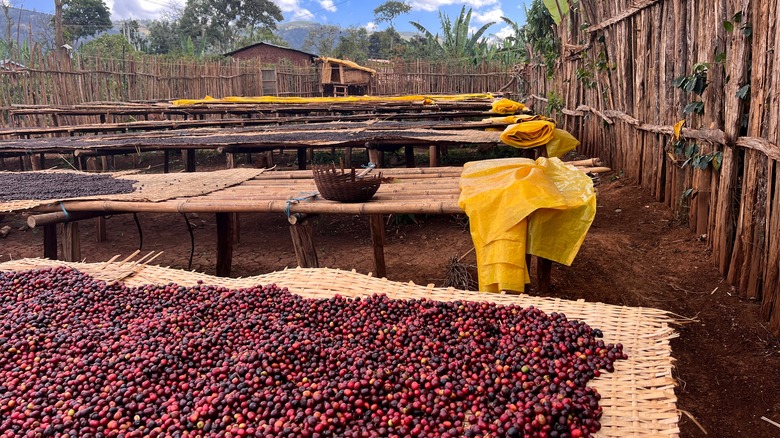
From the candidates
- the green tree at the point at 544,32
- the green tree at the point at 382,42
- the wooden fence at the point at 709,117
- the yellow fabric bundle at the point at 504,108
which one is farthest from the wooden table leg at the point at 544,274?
the green tree at the point at 382,42

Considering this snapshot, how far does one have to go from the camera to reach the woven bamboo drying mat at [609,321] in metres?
1.60

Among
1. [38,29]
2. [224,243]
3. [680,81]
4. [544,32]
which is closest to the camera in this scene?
[680,81]

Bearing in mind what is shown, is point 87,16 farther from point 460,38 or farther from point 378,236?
point 378,236

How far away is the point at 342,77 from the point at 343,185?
638 inches

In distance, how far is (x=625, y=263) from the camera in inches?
170

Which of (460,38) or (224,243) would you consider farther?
(460,38)

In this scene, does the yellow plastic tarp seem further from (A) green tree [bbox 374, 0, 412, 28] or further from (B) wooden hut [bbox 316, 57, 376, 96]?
(A) green tree [bbox 374, 0, 412, 28]

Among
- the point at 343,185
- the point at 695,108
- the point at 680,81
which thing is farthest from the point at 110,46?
the point at 695,108

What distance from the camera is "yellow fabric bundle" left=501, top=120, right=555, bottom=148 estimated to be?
19.6ft

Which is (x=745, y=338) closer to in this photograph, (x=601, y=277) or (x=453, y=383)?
(x=601, y=277)

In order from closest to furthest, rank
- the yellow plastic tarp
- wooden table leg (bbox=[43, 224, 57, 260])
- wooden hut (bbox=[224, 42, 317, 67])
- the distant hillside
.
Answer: the yellow plastic tarp
wooden table leg (bbox=[43, 224, 57, 260])
the distant hillside
wooden hut (bbox=[224, 42, 317, 67])

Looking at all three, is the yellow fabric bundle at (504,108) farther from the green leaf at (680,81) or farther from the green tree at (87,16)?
the green tree at (87,16)

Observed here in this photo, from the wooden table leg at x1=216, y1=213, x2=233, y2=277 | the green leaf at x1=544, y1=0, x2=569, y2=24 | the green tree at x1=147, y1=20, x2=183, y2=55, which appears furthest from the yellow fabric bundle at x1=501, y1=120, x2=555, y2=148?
the green tree at x1=147, y1=20, x2=183, y2=55

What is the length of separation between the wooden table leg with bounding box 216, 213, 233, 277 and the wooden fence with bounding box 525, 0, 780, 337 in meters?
3.52
